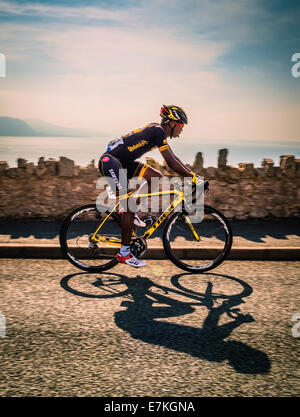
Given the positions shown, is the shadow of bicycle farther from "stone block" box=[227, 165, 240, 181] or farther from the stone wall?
"stone block" box=[227, 165, 240, 181]

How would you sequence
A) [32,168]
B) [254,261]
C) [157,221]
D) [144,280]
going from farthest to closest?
[32,168], [254,261], [157,221], [144,280]

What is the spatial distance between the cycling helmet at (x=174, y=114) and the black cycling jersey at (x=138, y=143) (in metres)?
0.17

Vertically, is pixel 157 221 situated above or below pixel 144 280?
above

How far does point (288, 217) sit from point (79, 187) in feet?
13.3

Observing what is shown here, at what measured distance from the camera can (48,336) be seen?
11.5 feet

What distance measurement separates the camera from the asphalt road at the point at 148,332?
2873mm

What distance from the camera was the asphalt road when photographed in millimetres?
2873

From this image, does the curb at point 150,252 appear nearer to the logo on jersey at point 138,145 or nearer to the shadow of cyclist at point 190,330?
the shadow of cyclist at point 190,330

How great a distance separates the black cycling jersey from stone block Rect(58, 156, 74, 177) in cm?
271

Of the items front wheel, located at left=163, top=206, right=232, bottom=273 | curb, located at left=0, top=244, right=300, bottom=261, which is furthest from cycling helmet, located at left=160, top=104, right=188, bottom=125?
curb, located at left=0, top=244, right=300, bottom=261

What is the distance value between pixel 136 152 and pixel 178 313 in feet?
6.52

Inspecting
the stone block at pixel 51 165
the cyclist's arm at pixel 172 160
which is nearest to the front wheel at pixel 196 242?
the cyclist's arm at pixel 172 160
